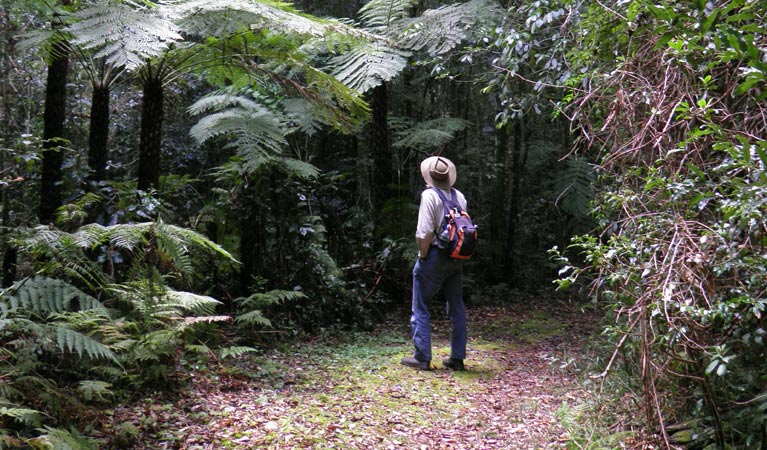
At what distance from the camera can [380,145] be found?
28.0ft

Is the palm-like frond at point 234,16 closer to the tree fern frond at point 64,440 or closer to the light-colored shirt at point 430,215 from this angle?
the light-colored shirt at point 430,215

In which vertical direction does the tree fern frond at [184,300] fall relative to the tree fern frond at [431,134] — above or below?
below

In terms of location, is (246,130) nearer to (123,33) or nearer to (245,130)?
(245,130)

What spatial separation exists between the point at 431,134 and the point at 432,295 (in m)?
3.45

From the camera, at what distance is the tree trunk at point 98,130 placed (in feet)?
19.5

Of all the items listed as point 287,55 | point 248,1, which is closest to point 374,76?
point 287,55

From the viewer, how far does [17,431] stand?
3.02 m

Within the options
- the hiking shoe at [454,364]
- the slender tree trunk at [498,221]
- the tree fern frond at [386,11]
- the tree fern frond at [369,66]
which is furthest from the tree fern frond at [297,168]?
the slender tree trunk at [498,221]

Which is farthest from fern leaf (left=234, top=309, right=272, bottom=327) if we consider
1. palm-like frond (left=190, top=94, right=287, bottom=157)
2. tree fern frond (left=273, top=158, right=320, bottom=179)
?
tree fern frond (left=273, top=158, right=320, bottom=179)

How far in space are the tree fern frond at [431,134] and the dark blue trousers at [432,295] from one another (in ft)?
10.1

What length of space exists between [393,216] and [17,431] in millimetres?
5931

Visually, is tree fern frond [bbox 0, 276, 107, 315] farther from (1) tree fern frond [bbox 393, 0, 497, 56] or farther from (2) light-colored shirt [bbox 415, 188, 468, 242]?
(1) tree fern frond [bbox 393, 0, 497, 56]

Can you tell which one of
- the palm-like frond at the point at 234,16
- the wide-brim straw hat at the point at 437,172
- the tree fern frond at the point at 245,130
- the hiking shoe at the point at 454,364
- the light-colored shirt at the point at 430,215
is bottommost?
the hiking shoe at the point at 454,364

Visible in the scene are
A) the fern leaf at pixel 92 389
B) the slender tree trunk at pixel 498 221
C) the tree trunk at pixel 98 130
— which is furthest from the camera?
the slender tree trunk at pixel 498 221
